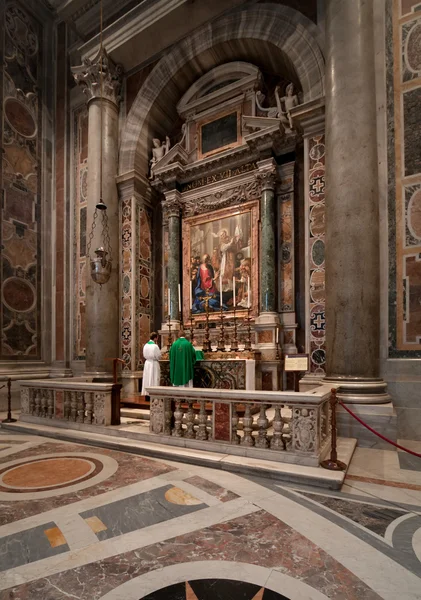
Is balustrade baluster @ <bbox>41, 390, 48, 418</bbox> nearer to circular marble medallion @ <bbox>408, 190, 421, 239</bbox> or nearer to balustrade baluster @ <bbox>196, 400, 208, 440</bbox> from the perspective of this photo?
balustrade baluster @ <bbox>196, 400, 208, 440</bbox>

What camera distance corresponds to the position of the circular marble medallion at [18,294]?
368 inches

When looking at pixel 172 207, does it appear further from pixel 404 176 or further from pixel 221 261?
pixel 404 176

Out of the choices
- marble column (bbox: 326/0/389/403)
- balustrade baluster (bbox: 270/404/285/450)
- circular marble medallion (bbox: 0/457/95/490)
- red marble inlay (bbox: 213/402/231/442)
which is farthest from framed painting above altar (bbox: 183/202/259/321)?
circular marble medallion (bbox: 0/457/95/490)

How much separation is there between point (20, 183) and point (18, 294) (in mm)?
3122

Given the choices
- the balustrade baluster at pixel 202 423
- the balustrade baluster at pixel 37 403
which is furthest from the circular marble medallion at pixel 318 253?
the balustrade baluster at pixel 37 403

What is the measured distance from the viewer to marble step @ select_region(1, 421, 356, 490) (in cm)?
349

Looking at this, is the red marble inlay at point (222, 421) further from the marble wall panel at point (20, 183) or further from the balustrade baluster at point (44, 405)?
the marble wall panel at point (20, 183)

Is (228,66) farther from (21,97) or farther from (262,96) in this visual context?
(21,97)

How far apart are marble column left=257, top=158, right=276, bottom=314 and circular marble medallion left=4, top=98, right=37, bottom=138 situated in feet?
22.7

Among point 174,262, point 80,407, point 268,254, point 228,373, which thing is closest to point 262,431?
point 228,373

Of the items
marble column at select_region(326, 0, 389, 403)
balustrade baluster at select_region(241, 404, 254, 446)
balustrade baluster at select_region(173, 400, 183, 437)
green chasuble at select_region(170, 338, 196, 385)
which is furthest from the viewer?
green chasuble at select_region(170, 338, 196, 385)

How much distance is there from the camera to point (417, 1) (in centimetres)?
584

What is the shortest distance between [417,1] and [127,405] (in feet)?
29.0

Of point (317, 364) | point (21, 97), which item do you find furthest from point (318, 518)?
point (21, 97)
